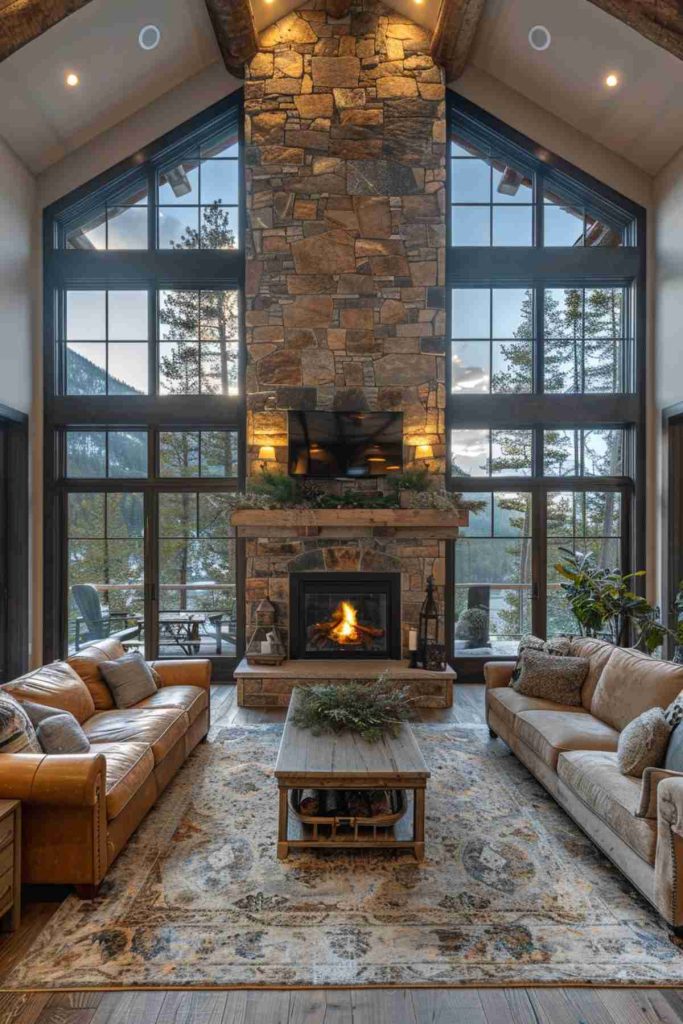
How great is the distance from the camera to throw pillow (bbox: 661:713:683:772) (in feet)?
8.41

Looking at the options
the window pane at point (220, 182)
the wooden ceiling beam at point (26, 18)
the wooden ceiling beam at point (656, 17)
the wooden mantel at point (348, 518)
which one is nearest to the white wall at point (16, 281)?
the wooden ceiling beam at point (26, 18)

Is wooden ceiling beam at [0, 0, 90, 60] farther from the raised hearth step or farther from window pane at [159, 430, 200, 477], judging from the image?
the raised hearth step

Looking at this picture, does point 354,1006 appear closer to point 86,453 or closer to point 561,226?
point 86,453

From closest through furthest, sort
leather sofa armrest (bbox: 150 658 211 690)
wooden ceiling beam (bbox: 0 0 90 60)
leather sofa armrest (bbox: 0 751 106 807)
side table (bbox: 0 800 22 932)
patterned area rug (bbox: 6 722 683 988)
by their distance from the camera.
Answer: patterned area rug (bbox: 6 722 683 988) < side table (bbox: 0 800 22 932) < leather sofa armrest (bbox: 0 751 106 807) < wooden ceiling beam (bbox: 0 0 90 60) < leather sofa armrest (bbox: 150 658 211 690)

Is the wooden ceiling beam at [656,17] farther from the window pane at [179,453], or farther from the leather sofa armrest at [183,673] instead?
the leather sofa armrest at [183,673]

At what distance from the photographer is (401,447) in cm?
574

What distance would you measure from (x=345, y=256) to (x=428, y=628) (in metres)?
3.88

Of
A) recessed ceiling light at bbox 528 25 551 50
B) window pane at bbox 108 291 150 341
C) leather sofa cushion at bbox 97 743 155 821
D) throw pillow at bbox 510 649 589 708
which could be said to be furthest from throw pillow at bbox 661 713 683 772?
recessed ceiling light at bbox 528 25 551 50

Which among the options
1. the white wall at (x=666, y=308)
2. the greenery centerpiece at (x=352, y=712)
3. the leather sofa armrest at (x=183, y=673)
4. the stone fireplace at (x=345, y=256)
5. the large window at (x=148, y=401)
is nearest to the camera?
the greenery centerpiece at (x=352, y=712)

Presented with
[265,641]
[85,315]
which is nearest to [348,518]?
[265,641]

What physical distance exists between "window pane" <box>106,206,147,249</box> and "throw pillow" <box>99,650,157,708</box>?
4621 millimetres

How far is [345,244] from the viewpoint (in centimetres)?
586

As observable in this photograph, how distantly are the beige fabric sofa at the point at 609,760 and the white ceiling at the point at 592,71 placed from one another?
511cm

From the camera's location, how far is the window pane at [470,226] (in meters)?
6.30
